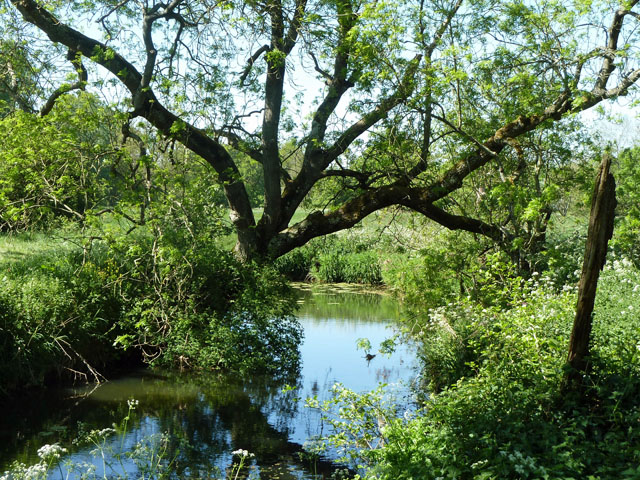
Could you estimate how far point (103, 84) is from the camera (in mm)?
11594

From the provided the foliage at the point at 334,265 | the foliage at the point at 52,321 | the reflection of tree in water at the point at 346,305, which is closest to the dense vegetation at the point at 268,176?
the foliage at the point at 52,321

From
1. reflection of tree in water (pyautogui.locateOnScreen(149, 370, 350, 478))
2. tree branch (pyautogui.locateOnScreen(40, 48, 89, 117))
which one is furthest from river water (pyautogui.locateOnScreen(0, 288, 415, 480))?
tree branch (pyautogui.locateOnScreen(40, 48, 89, 117))

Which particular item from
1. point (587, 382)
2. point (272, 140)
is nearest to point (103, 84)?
point (272, 140)

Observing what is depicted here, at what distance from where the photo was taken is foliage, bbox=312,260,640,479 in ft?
16.7

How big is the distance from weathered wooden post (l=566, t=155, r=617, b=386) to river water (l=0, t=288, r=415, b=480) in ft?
10.1

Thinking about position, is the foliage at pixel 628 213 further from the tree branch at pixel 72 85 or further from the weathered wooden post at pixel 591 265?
the tree branch at pixel 72 85

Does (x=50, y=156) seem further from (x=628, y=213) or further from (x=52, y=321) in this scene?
(x=628, y=213)

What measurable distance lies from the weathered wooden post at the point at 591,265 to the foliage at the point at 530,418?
137 mm

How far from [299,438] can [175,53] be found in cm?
758

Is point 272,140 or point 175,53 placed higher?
point 175,53

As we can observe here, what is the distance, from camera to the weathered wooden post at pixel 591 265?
234 inches

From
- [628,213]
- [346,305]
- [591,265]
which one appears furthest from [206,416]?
[346,305]

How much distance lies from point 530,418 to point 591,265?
1.47 meters

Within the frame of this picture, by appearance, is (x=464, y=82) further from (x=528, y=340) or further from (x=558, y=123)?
(x=528, y=340)
